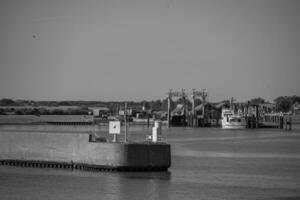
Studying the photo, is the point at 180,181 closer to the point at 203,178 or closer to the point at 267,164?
the point at 203,178

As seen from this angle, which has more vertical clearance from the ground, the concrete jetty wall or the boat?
the boat

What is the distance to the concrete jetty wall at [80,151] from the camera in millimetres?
45656

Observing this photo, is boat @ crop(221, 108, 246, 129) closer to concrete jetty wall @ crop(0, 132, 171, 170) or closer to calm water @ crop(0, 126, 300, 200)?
calm water @ crop(0, 126, 300, 200)

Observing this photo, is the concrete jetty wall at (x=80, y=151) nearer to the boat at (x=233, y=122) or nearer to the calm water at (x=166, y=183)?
the calm water at (x=166, y=183)

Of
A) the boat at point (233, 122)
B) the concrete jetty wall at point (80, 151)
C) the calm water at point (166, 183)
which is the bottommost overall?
the calm water at point (166, 183)

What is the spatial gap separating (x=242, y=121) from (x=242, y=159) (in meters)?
103

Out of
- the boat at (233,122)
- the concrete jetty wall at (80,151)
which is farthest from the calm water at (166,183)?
the boat at (233,122)

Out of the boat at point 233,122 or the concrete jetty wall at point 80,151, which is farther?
the boat at point 233,122

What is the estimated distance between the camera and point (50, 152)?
165 ft

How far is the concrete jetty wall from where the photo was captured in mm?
45656

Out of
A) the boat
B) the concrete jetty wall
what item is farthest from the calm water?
the boat

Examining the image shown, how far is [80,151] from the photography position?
48.0 meters

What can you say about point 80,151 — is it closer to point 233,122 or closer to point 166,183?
point 166,183

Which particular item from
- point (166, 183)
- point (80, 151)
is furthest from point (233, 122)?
point (166, 183)
